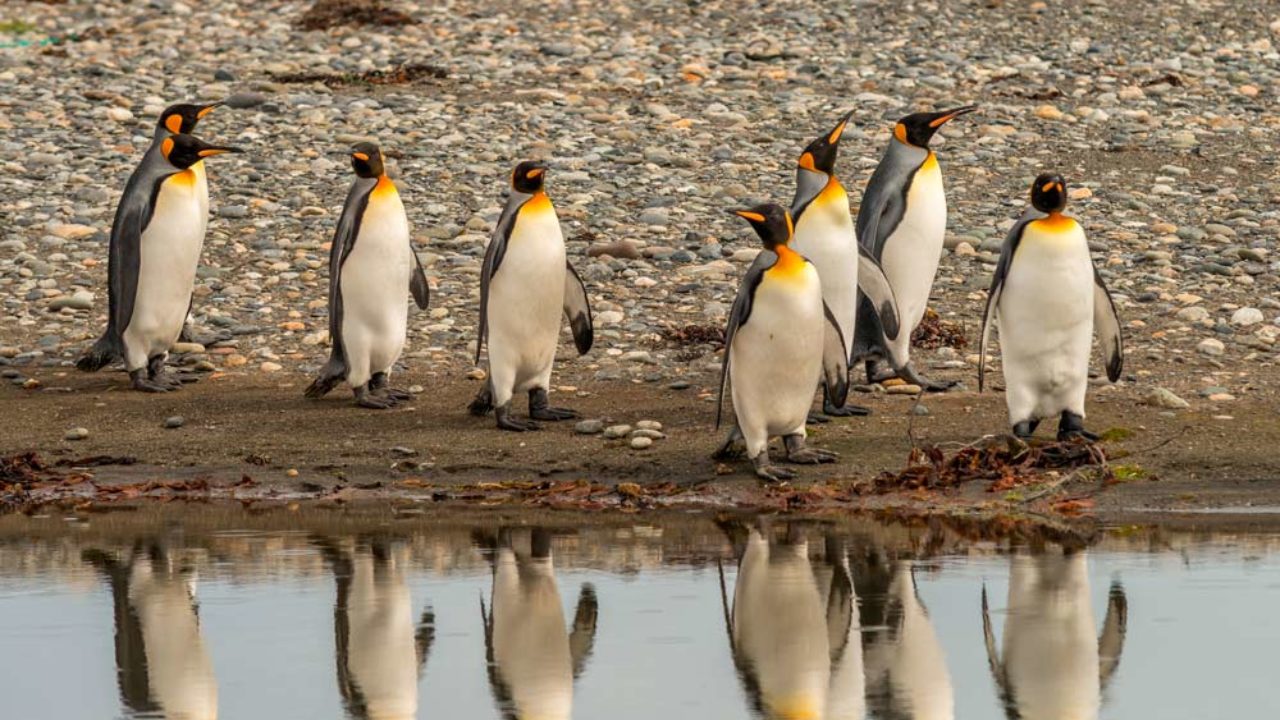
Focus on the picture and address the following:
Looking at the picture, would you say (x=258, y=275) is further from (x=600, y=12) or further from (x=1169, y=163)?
(x=600, y=12)

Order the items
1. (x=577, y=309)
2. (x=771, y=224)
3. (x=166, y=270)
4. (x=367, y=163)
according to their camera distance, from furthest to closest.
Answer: (x=166, y=270)
(x=367, y=163)
(x=577, y=309)
(x=771, y=224)

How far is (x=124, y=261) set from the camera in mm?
9156

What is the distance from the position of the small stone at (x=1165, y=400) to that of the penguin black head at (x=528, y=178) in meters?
2.43

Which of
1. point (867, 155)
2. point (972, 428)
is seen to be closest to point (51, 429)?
point (972, 428)

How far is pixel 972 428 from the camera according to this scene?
7.87m

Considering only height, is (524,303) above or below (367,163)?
below

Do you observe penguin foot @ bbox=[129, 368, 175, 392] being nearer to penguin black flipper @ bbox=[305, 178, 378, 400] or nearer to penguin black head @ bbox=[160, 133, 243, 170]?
penguin black flipper @ bbox=[305, 178, 378, 400]

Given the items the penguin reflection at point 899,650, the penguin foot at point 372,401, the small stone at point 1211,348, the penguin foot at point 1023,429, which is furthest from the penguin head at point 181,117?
the penguin reflection at point 899,650

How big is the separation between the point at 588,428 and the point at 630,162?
4.62 m

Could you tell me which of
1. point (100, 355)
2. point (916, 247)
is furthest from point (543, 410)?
point (100, 355)

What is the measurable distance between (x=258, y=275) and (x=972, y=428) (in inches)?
162

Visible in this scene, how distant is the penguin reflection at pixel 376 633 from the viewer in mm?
4523

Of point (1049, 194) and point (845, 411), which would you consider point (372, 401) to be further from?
point (1049, 194)

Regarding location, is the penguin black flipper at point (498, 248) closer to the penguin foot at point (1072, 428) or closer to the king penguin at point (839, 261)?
the king penguin at point (839, 261)
